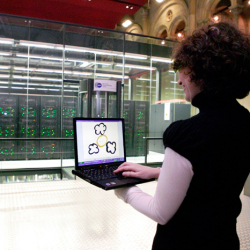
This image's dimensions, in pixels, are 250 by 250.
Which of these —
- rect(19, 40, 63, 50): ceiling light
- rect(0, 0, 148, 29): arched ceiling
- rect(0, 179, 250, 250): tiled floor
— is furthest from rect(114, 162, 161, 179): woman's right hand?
rect(0, 0, 148, 29): arched ceiling

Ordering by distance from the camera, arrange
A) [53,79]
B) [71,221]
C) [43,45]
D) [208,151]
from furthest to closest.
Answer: [53,79]
[43,45]
[71,221]
[208,151]

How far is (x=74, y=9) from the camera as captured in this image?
11688mm

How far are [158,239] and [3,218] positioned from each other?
135 centimetres

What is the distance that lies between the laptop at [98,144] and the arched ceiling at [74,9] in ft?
36.1

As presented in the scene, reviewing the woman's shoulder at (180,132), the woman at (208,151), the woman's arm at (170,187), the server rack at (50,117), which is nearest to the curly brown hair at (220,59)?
the woman at (208,151)

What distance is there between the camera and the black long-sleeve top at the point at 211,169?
0.68 metres

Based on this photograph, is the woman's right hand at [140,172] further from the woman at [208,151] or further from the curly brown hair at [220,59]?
the curly brown hair at [220,59]

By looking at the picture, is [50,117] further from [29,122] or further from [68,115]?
[68,115]

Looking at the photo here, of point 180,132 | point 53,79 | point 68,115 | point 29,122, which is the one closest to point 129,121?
point 68,115

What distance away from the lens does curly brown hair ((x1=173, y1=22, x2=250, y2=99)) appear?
70 cm

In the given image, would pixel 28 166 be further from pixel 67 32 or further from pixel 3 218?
pixel 3 218

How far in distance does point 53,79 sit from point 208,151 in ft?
22.8

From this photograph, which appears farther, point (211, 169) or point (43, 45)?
point (43, 45)

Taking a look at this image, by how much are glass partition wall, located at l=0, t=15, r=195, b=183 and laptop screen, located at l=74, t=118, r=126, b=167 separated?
4.39 m
